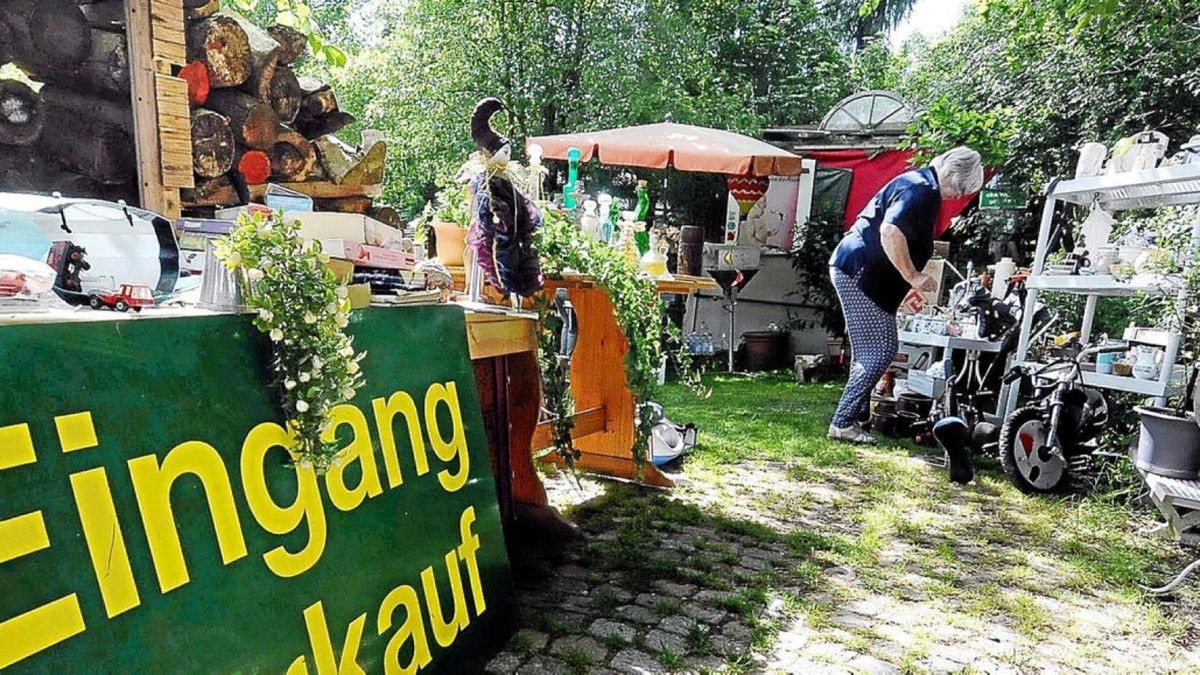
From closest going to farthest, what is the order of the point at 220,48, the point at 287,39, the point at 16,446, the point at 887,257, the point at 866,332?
the point at 16,446 < the point at 220,48 < the point at 287,39 < the point at 887,257 < the point at 866,332

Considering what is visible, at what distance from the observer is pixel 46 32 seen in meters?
2.60

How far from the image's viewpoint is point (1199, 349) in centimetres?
292

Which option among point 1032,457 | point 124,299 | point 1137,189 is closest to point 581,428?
point 124,299

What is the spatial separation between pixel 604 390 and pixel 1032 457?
81.4 inches

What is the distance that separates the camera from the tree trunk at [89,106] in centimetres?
267

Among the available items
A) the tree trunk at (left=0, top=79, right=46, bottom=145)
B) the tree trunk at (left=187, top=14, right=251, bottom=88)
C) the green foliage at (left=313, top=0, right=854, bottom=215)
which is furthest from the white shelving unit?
the green foliage at (left=313, top=0, right=854, bottom=215)

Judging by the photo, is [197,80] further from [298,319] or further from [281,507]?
[281,507]

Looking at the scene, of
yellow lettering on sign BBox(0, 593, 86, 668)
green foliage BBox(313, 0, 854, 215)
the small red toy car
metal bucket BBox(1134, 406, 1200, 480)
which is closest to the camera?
yellow lettering on sign BBox(0, 593, 86, 668)

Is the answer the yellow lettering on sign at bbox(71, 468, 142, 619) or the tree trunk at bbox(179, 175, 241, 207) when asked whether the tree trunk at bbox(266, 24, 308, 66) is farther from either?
the yellow lettering on sign at bbox(71, 468, 142, 619)

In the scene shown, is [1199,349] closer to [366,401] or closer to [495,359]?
[495,359]

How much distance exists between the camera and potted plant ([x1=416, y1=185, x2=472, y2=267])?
104 inches

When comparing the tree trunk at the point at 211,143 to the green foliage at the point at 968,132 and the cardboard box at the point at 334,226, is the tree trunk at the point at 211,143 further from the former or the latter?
the green foliage at the point at 968,132

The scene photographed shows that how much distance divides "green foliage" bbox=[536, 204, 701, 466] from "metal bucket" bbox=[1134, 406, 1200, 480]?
70.5 inches

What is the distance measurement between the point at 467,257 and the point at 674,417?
2.82m
